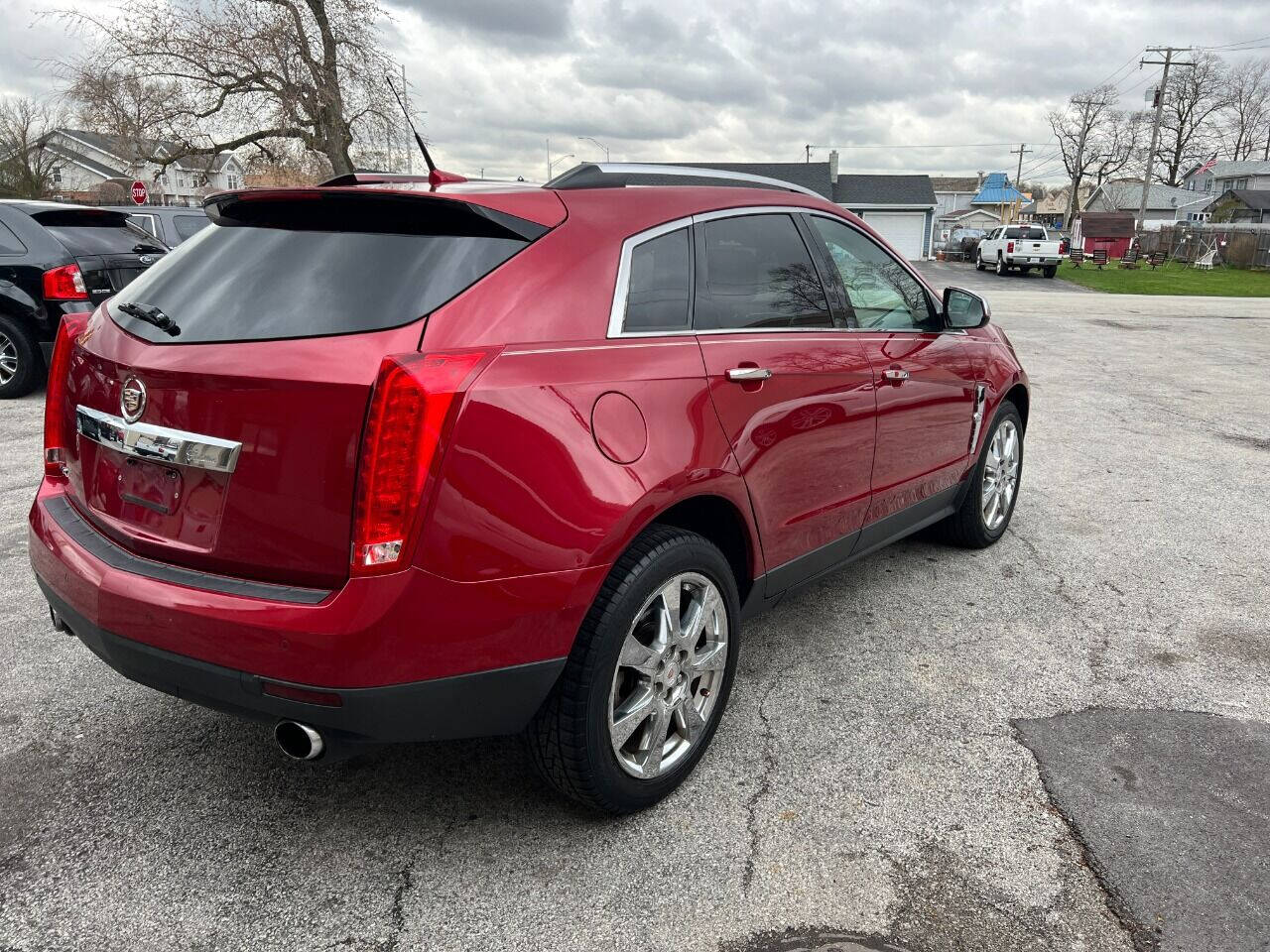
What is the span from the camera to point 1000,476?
4906 millimetres

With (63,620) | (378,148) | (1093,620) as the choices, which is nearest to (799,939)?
(63,620)

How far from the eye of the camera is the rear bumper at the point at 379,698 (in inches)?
83.2

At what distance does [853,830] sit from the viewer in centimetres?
257

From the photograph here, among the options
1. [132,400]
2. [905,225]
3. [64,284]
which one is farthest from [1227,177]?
[132,400]

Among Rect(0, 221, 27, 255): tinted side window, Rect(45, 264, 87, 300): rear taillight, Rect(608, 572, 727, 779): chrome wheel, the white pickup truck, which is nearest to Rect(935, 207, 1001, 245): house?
the white pickup truck

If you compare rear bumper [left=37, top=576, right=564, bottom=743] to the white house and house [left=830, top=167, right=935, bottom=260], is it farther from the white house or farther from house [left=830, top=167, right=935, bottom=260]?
the white house

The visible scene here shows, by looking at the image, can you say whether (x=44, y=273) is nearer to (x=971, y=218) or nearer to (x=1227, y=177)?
(x=971, y=218)

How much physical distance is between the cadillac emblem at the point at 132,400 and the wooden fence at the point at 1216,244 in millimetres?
52405

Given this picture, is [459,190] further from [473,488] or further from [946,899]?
[946,899]

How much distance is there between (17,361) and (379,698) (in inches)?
318

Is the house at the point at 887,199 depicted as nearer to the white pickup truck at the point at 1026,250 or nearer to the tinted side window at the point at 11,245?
the white pickup truck at the point at 1026,250

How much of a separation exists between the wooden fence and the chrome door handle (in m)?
51.1

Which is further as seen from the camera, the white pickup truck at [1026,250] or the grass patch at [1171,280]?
the white pickup truck at [1026,250]

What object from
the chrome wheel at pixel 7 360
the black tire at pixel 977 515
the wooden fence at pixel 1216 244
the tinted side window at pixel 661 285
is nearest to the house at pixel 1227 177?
the wooden fence at pixel 1216 244
